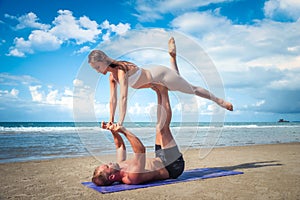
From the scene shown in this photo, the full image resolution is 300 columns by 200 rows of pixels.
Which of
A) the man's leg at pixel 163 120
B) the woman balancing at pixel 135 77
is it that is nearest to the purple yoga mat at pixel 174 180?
the man's leg at pixel 163 120

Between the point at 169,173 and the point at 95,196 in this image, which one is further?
the point at 169,173

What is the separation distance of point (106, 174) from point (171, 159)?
1.06m

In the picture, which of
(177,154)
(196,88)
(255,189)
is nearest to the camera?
(255,189)

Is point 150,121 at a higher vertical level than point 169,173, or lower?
higher

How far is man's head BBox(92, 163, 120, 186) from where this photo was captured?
4281 mm

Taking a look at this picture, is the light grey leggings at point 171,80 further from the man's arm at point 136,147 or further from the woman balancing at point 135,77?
the man's arm at point 136,147

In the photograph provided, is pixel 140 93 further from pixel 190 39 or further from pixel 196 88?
pixel 190 39

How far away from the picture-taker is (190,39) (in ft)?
17.4

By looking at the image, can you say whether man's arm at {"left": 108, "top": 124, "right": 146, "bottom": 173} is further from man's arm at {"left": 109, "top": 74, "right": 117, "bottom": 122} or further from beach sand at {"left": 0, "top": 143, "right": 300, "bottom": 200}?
man's arm at {"left": 109, "top": 74, "right": 117, "bottom": 122}

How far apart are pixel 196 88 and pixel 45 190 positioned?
119 inches

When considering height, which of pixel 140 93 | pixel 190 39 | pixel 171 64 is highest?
pixel 190 39

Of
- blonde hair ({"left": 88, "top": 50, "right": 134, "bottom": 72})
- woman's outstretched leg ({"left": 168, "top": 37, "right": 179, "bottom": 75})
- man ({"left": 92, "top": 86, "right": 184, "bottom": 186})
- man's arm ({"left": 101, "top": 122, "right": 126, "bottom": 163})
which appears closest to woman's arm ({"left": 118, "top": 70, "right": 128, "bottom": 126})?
blonde hair ({"left": 88, "top": 50, "right": 134, "bottom": 72})

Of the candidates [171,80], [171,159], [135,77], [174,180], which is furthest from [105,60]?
[174,180]

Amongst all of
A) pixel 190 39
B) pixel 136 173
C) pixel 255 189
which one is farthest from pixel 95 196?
pixel 190 39
